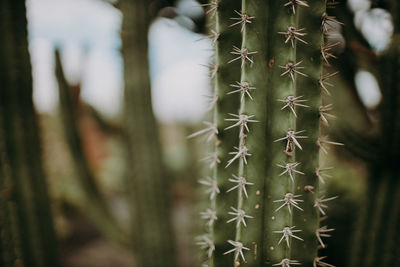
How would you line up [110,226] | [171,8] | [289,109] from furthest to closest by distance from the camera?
1. [110,226]
2. [171,8]
3. [289,109]

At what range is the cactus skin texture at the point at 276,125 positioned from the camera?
3.15 feet

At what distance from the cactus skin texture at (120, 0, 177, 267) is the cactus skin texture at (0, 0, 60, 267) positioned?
0.56m

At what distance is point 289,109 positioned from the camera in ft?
3.15

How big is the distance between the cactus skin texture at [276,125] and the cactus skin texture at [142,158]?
996 mm

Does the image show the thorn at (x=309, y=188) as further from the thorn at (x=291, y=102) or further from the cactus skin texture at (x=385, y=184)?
the cactus skin texture at (x=385, y=184)

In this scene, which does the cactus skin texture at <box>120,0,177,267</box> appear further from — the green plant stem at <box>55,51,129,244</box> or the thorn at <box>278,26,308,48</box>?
the thorn at <box>278,26,308,48</box>

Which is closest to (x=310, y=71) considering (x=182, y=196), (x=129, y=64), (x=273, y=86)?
(x=273, y=86)

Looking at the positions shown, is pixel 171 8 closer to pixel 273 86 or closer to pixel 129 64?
pixel 129 64

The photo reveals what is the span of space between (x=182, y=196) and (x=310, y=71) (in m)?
5.71

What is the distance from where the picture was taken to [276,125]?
99cm

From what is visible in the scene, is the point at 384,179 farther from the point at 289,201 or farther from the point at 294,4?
the point at 294,4

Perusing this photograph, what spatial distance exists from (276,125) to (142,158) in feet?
3.96

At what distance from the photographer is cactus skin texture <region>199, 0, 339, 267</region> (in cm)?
96

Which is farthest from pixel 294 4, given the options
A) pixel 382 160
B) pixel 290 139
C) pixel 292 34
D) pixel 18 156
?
pixel 18 156
